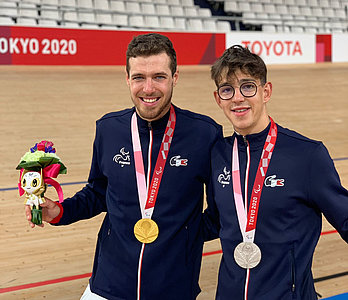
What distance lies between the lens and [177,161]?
1.98m

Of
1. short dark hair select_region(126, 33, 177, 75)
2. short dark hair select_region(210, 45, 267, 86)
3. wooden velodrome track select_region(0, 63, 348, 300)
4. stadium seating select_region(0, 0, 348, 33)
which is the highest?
stadium seating select_region(0, 0, 348, 33)

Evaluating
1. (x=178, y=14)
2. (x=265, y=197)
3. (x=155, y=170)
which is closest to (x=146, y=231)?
(x=155, y=170)

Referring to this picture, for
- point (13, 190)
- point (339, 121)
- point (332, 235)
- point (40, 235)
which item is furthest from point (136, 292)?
point (339, 121)

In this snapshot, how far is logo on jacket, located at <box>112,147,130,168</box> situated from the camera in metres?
2.03

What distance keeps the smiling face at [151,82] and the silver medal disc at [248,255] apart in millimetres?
600

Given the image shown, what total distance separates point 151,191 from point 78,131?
17.4 feet

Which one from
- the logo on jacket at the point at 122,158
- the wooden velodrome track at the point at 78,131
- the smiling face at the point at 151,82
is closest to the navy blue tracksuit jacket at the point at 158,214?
the logo on jacket at the point at 122,158

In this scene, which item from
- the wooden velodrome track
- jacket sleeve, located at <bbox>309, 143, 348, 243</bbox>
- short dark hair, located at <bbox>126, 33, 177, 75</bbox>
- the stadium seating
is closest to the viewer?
jacket sleeve, located at <bbox>309, 143, 348, 243</bbox>

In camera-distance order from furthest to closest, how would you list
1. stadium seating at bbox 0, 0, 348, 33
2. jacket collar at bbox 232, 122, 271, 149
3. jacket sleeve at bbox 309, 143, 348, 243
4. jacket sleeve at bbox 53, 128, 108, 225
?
stadium seating at bbox 0, 0, 348, 33 < jacket sleeve at bbox 53, 128, 108, 225 < jacket collar at bbox 232, 122, 271, 149 < jacket sleeve at bbox 309, 143, 348, 243

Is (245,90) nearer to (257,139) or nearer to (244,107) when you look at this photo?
(244,107)

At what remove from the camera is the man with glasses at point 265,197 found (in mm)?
1653

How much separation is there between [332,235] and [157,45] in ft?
9.53

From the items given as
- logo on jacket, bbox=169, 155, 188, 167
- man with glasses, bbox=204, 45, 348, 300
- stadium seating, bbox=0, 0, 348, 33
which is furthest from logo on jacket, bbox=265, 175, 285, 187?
stadium seating, bbox=0, 0, 348, 33

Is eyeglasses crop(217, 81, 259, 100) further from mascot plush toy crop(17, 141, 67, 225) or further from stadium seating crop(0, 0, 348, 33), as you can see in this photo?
stadium seating crop(0, 0, 348, 33)
